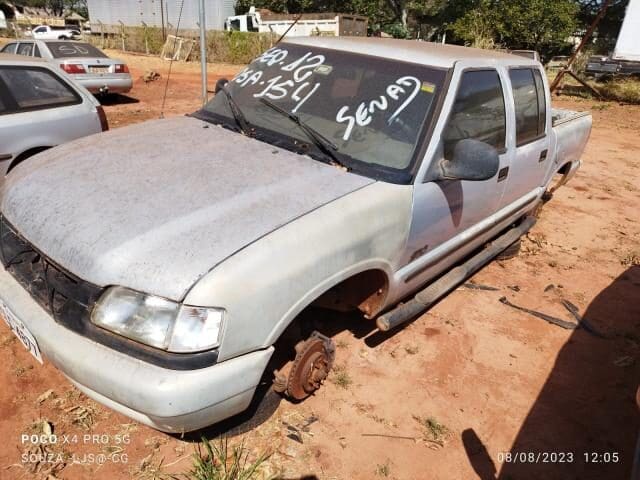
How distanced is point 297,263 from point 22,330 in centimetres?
133

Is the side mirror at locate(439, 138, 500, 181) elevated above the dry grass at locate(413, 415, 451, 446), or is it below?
above

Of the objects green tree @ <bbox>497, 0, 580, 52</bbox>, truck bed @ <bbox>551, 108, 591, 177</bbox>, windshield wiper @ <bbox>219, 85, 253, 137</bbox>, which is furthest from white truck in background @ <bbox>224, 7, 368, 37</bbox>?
windshield wiper @ <bbox>219, 85, 253, 137</bbox>

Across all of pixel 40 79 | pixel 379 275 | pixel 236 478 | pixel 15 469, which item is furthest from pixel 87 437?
pixel 40 79

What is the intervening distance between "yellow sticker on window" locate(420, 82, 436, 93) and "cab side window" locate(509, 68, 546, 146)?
1.06 metres

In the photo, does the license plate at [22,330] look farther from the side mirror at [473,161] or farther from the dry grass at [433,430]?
the side mirror at [473,161]

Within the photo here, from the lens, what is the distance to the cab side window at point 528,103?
11.6 feet

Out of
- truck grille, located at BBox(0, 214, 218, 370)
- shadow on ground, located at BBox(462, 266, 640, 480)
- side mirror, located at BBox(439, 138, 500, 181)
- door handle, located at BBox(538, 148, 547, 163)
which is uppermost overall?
side mirror, located at BBox(439, 138, 500, 181)

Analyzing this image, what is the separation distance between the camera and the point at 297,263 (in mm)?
1974

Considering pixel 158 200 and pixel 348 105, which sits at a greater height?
pixel 348 105

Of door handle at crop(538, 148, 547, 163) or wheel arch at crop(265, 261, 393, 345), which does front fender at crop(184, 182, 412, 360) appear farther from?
door handle at crop(538, 148, 547, 163)

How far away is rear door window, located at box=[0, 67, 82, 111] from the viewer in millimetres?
4379

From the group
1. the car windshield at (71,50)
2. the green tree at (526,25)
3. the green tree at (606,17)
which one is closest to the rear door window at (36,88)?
the car windshield at (71,50)

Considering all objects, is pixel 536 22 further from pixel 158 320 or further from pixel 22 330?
pixel 22 330

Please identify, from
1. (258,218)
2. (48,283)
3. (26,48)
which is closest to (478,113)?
(258,218)
